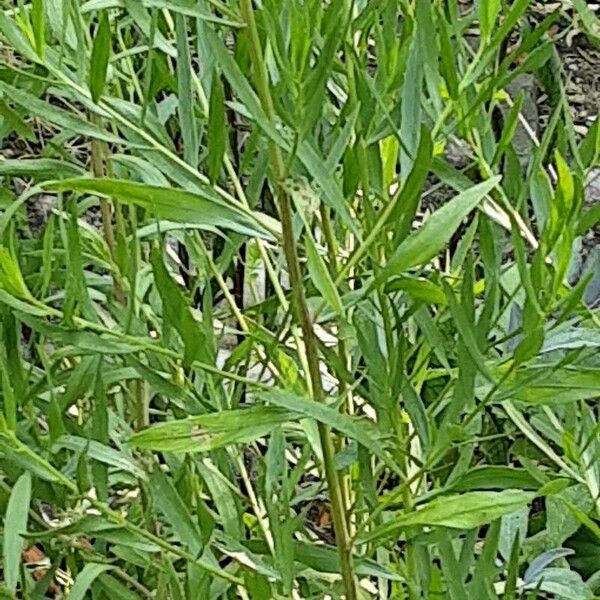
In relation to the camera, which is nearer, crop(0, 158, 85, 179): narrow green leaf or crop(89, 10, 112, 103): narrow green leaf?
crop(89, 10, 112, 103): narrow green leaf

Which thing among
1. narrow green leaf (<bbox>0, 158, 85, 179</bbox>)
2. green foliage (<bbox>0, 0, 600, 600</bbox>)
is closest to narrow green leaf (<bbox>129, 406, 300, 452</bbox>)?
green foliage (<bbox>0, 0, 600, 600</bbox>)

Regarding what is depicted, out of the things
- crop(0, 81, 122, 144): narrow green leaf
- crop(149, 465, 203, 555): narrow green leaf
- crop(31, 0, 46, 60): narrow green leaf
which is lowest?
crop(149, 465, 203, 555): narrow green leaf

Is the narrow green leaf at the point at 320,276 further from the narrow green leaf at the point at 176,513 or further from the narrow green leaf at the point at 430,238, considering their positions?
the narrow green leaf at the point at 176,513

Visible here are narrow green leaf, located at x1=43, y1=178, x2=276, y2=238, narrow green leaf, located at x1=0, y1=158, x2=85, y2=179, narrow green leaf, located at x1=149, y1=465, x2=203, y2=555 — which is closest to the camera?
narrow green leaf, located at x1=43, y1=178, x2=276, y2=238

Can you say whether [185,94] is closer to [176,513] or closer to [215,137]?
[215,137]

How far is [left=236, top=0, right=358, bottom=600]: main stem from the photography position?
53 cm

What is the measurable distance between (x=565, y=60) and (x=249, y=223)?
5.48ft

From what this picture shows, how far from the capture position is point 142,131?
0.59 meters

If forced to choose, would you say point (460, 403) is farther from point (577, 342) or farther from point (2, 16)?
point (2, 16)

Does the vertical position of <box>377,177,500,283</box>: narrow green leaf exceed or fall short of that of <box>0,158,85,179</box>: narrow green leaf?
it exceeds it

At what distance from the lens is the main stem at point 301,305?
526 millimetres

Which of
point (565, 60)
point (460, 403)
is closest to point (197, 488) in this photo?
point (460, 403)

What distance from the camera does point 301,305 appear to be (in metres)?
0.57

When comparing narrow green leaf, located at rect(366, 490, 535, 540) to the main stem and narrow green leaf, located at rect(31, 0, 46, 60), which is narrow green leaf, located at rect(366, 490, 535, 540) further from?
narrow green leaf, located at rect(31, 0, 46, 60)
